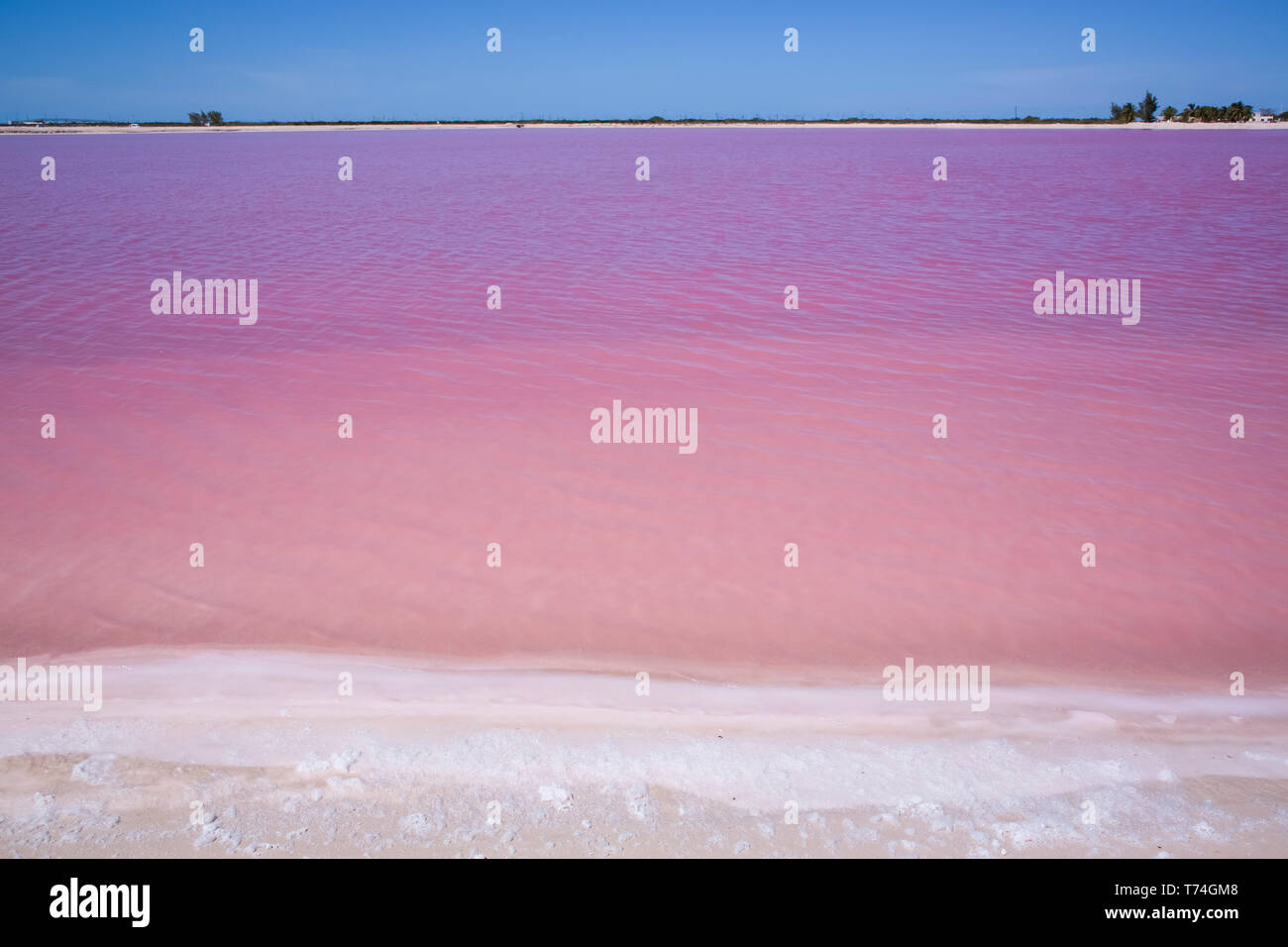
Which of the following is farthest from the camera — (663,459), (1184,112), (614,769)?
(1184,112)

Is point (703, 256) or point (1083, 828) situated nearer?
point (1083, 828)

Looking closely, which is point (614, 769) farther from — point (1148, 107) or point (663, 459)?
point (1148, 107)

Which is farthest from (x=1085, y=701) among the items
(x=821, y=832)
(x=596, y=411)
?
(x=596, y=411)

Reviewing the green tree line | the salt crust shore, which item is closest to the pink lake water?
the salt crust shore

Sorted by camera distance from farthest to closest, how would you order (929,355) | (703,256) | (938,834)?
(703,256) < (929,355) < (938,834)

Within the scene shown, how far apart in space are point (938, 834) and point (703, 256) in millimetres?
11969

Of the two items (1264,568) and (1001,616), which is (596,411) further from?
(1264,568)

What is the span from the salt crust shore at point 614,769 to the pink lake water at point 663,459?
0.41 metres

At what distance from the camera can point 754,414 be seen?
720 cm

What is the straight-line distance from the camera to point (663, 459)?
639cm

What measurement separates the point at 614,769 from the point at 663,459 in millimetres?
3420

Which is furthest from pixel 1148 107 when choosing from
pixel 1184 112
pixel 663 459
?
pixel 663 459

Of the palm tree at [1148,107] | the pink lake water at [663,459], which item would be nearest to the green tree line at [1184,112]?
the palm tree at [1148,107]
